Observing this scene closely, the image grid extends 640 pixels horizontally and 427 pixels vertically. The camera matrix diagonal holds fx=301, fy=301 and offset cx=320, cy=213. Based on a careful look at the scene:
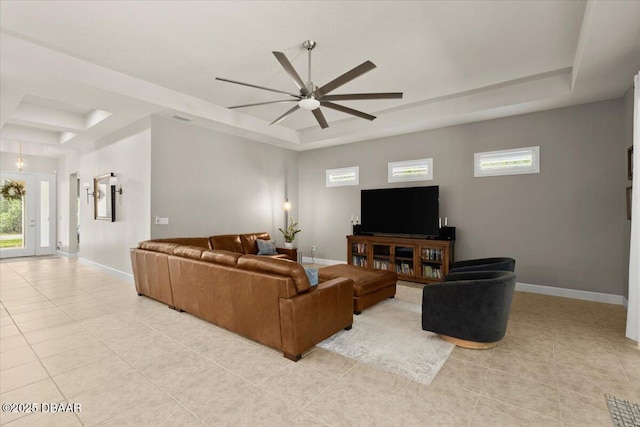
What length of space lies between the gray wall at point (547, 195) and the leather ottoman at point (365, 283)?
6.84ft

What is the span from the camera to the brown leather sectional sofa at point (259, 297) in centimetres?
271

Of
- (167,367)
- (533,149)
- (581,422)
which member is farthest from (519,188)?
(167,367)

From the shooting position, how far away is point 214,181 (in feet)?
20.4

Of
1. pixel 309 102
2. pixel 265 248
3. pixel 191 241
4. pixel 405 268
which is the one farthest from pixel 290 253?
pixel 309 102

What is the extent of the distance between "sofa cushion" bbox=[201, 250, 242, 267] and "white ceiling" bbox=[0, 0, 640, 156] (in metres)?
2.43

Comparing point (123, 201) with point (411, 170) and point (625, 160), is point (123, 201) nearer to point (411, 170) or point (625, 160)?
point (411, 170)

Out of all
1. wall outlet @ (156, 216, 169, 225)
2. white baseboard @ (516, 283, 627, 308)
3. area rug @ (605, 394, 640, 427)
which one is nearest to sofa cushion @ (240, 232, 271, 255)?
wall outlet @ (156, 216, 169, 225)

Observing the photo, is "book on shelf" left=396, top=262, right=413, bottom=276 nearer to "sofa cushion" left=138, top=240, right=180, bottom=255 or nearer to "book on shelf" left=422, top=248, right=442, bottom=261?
"book on shelf" left=422, top=248, right=442, bottom=261

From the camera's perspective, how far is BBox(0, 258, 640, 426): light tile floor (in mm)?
2023

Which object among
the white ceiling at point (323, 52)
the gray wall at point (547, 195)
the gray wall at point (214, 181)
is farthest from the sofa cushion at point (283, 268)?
the gray wall at point (547, 195)

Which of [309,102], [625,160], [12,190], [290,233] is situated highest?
[309,102]

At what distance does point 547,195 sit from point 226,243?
5688 millimetres

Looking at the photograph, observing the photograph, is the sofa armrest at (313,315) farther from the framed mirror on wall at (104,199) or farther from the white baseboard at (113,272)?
the framed mirror on wall at (104,199)

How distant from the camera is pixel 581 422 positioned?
6.44 feet
